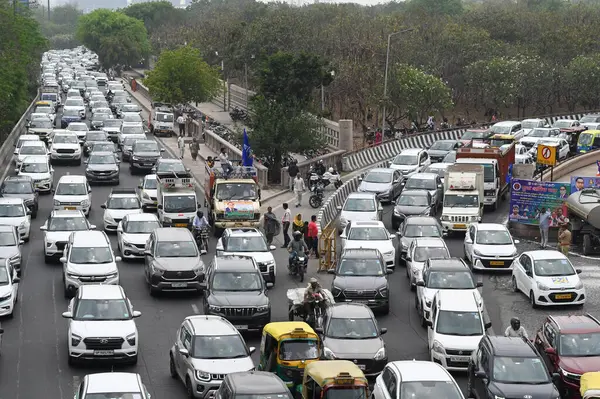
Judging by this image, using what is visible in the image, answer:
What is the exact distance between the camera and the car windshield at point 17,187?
143ft

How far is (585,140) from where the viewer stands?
2480 inches

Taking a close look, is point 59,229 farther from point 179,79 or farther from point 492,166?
point 179,79

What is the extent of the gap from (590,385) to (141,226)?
1844 centimetres

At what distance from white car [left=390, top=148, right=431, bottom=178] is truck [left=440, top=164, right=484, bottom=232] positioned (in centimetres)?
840

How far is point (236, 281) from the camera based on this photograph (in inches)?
1139

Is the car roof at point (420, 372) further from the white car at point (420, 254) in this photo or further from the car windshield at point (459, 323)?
the white car at point (420, 254)

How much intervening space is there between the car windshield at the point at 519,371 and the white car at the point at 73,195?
2350 centimetres

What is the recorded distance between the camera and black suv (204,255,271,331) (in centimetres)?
2792

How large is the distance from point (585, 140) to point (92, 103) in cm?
3823

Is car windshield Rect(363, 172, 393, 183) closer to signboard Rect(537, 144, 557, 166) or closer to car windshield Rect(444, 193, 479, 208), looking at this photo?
signboard Rect(537, 144, 557, 166)

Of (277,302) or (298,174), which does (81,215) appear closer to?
(277,302)

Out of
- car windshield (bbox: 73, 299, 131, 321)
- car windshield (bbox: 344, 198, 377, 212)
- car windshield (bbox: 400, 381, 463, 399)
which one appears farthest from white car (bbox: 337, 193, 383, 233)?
car windshield (bbox: 400, 381, 463, 399)

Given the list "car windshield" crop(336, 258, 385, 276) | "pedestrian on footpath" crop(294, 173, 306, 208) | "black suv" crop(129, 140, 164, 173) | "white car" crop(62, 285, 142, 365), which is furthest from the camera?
"black suv" crop(129, 140, 164, 173)

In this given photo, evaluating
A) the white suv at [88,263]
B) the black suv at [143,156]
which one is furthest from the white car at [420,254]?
the black suv at [143,156]
